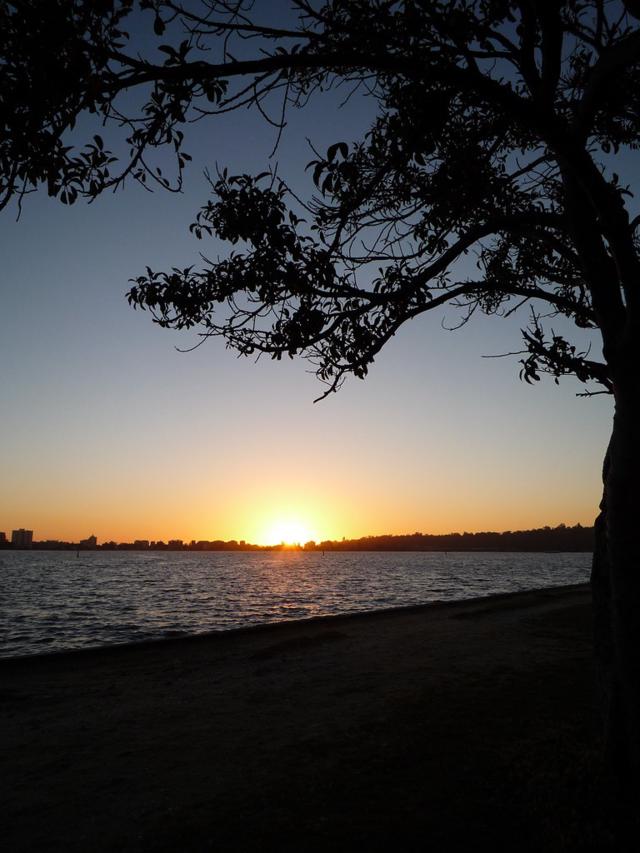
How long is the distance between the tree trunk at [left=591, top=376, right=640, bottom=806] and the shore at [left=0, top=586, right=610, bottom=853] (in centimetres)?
41

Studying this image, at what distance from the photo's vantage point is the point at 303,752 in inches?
267

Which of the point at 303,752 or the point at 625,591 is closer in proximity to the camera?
the point at 625,591

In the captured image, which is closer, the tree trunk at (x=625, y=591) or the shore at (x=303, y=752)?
the shore at (x=303, y=752)

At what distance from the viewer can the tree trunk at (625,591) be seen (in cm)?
500

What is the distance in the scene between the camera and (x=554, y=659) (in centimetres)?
1254

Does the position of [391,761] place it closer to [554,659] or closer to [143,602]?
[554,659]

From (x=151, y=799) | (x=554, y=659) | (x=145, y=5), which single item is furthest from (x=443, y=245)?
(x=554, y=659)

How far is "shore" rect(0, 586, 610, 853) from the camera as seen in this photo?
4.76 meters

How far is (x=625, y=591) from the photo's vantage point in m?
5.10

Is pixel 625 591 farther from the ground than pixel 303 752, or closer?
farther from the ground

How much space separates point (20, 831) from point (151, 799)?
1214 mm

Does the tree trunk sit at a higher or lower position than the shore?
higher

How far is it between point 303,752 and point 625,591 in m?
4.41

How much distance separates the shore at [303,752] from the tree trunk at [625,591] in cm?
41
